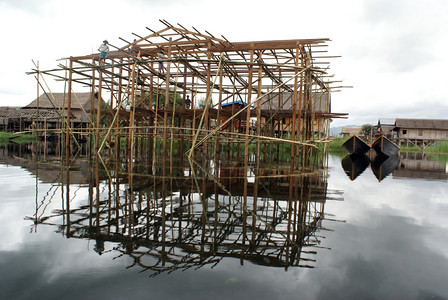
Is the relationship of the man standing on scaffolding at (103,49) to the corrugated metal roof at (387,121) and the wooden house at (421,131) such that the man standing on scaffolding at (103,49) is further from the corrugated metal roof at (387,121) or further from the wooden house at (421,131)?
the corrugated metal roof at (387,121)

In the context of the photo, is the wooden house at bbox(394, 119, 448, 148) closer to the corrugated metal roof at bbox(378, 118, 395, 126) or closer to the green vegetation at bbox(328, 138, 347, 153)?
the corrugated metal roof at bbox(378, 118, 395, 126)

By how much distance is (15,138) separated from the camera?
3394 cm

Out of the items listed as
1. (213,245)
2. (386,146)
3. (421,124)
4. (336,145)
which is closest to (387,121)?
(421,124)

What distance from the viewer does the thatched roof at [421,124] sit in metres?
38.8

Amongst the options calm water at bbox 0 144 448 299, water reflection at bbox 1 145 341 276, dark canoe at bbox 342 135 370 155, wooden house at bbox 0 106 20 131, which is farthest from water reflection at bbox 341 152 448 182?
wooden house at bbox 0 106 20 131

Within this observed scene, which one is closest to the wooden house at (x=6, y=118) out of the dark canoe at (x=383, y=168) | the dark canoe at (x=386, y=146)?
the dark canoe at (x=386, y=146)

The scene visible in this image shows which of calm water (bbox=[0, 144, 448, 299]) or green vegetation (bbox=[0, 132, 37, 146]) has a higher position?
green vegetation (bbox=[0, 132, 37, 146])

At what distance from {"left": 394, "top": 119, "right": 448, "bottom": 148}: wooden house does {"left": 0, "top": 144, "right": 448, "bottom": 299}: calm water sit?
38.8 metres

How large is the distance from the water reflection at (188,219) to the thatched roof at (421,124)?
128 feet

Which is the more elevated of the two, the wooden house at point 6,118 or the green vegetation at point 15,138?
the wooden house at point 6,118

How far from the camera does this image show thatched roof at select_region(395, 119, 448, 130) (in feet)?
127

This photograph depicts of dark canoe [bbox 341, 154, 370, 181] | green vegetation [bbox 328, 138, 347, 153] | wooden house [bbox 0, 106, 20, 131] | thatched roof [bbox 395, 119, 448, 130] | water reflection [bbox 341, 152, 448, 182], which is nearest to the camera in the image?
water reflection [bbox 341, 152, 448, 182]

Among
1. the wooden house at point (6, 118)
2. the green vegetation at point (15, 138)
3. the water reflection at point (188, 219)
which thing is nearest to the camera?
the water reflection at point (188, 219)

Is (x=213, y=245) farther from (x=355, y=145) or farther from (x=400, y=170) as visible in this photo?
(x=355, y=145)
